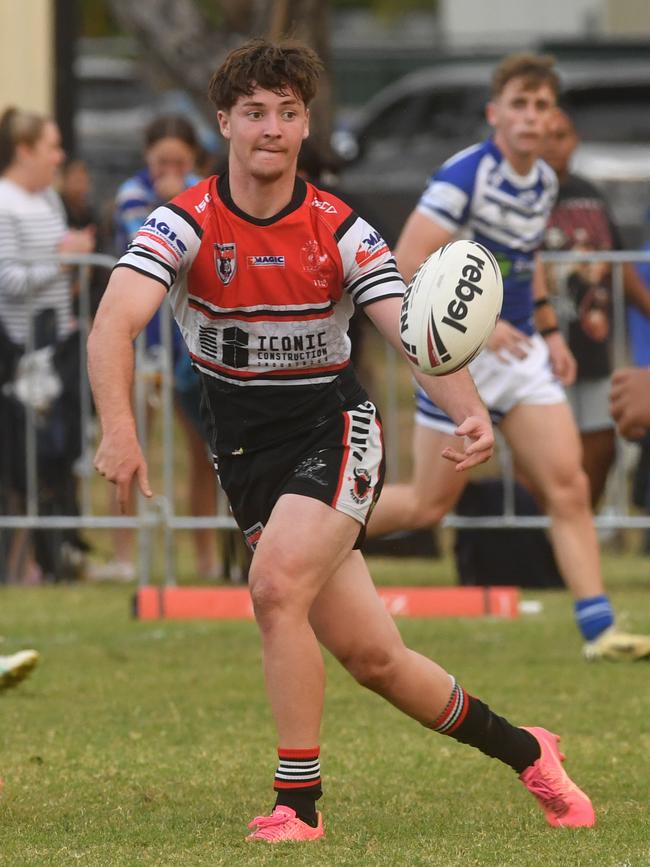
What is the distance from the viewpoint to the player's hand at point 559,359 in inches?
332

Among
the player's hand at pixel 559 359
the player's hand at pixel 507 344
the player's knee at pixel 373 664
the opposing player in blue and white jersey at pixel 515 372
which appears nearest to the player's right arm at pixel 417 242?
the opposing player in blue and white jersey at pixel 515 372

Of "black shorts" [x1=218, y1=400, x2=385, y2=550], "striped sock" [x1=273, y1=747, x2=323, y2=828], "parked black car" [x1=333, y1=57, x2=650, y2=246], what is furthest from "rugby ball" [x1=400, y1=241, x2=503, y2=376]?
"parked black car" [x1=333, y1=57, x2=650, y2=246]

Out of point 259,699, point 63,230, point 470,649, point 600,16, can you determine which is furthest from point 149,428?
point 600,16

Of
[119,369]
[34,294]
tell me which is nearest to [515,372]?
[119,369]

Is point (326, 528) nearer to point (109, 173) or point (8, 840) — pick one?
point (8, 840)

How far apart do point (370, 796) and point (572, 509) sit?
2.52m

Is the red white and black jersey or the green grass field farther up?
the red white and black jersey

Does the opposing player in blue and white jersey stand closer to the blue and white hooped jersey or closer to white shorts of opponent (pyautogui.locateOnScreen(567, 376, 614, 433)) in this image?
the blue and white hooped jersey

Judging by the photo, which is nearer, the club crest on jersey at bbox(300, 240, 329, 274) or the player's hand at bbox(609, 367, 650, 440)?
the club crest on jersey at bbox(300, 240, 329, 274)

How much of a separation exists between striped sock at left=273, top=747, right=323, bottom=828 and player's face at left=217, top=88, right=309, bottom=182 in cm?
147

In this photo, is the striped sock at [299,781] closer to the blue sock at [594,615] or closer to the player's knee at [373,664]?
the player's knee at [373,664]

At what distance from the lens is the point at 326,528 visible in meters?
4.96

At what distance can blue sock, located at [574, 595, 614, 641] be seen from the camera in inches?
312

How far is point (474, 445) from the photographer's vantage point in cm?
478
